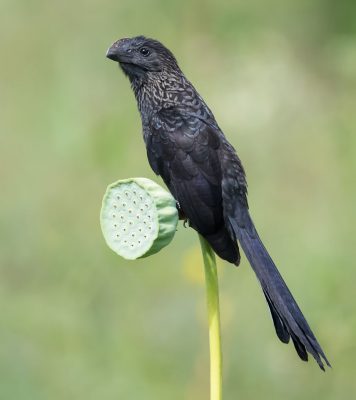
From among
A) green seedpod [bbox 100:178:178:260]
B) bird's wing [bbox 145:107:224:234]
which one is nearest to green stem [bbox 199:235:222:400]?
green seedpod [bbox 100:178:178:260]

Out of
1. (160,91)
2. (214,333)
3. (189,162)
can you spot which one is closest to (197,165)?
(189,162)

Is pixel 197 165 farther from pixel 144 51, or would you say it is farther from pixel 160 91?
pixel 144 51

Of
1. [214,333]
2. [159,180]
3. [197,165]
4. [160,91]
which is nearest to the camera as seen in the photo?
[214,333]

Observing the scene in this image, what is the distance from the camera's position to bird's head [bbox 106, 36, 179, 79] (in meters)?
3.79

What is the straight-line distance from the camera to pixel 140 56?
387 centimetres

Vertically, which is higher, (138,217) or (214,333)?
(138,217)

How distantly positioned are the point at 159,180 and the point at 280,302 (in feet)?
9.05

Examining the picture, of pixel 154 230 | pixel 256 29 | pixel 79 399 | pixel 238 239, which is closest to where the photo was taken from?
pixel 154 230

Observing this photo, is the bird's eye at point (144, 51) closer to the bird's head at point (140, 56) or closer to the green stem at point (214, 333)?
the bird's head at point (140, 56)

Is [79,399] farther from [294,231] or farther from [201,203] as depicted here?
[294,231]

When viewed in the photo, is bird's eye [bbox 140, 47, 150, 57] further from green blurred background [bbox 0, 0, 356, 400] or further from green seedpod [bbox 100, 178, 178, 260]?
green seedpod [bbox 100, 178, 178, 260]

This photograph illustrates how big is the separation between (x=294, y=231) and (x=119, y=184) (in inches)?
120

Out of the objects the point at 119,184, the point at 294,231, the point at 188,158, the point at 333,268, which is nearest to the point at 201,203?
the point at 188,158

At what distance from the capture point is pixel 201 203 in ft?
10.8
